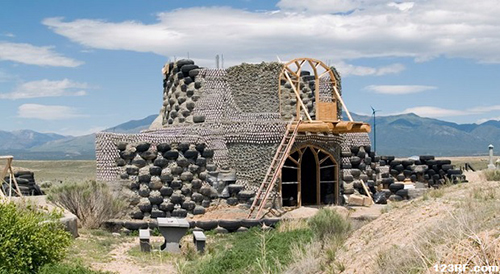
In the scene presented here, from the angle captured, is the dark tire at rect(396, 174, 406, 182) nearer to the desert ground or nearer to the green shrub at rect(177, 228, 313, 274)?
the desert ground

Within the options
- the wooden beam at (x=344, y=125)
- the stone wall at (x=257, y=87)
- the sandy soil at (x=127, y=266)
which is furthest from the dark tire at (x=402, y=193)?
the sandy soil at (x=127, y=266)

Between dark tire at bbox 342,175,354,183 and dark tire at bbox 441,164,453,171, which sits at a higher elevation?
dark tire at bbox 441,164,453,171

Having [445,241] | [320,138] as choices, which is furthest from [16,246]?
[320,138]

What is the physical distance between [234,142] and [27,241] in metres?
12.9

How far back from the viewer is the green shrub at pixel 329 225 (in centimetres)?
1484

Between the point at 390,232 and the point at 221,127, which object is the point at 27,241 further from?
Answer: the point at 221,127

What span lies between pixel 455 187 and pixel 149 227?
10532mm

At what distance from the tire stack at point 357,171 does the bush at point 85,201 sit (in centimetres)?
1021

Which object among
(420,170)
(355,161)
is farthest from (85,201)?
(420,170)

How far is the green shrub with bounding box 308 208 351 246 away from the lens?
1484 centimetres

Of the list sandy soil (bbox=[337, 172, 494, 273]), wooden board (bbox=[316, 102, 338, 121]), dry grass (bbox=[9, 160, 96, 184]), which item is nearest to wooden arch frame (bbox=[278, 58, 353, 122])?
wooden board (bbox=[316, 102, 338, 121])

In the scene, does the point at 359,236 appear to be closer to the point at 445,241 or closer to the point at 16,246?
the point at 445,241

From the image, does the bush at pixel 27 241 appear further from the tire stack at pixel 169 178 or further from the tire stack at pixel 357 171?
the tire stack at pixel 357 171

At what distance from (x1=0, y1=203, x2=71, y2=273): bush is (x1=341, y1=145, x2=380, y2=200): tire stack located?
50.2 feet
